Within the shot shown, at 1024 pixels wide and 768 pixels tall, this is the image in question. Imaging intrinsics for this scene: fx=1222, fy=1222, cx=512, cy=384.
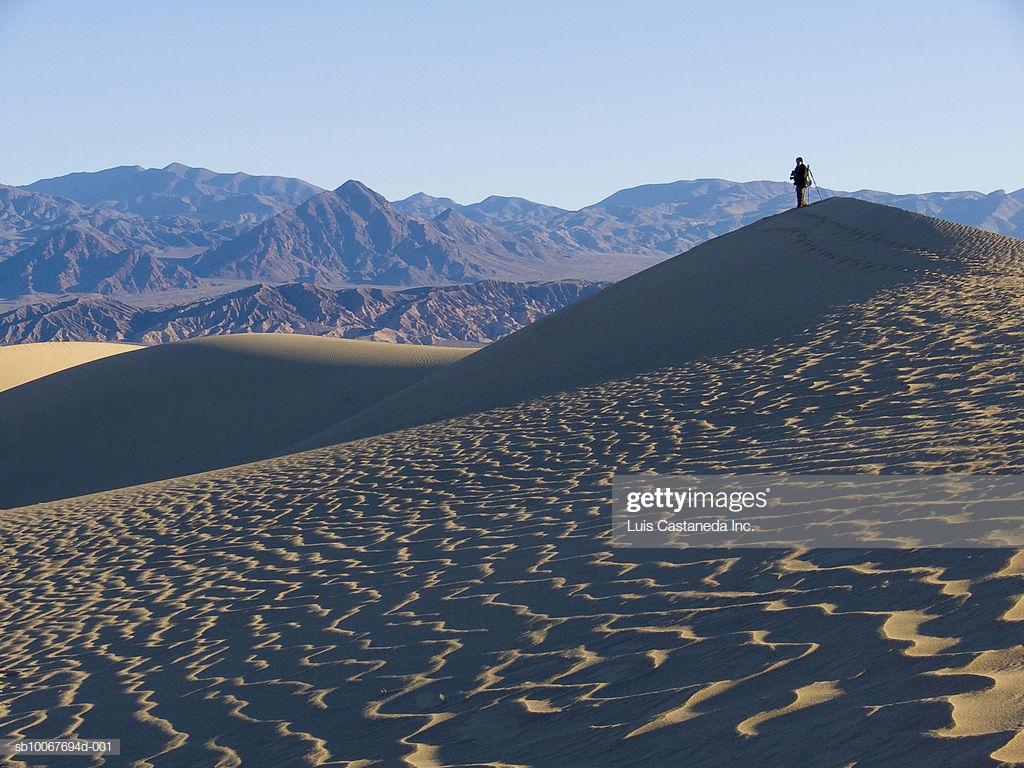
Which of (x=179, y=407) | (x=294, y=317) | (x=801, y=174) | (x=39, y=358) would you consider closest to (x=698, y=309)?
(x=801, y=174)

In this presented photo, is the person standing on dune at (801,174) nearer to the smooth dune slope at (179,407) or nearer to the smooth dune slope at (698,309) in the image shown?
the smooth dune slope at (698,309)

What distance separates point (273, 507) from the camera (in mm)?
11711

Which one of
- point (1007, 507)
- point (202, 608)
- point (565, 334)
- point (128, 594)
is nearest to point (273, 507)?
point (128, 594)

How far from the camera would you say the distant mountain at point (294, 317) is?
178m

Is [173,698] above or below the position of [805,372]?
below

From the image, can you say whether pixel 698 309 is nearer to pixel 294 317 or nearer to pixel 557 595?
pixel 557 595

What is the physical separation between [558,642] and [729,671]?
1153 mm

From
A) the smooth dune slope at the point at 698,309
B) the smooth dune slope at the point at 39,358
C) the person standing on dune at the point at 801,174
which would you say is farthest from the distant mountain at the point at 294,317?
the person standing on dune at the point at 801,174

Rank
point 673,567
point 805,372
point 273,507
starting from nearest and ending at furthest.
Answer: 1. point 673,567
2. point 273,507
3. point 805,372

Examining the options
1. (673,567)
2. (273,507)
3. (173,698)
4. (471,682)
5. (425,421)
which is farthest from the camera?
(425,421)

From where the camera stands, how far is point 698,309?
20516mm

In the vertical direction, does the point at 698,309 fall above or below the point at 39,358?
below

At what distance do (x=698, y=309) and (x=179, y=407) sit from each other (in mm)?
13859

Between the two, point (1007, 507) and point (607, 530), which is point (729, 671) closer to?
point (1007, 507)
